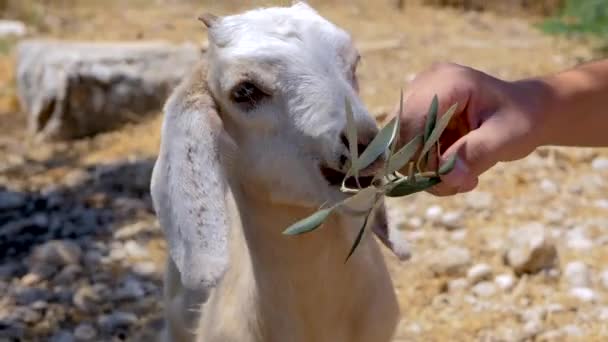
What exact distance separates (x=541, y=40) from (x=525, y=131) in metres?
5.68

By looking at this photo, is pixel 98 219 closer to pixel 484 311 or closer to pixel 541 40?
pixel 484 311

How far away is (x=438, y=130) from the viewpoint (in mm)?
2109

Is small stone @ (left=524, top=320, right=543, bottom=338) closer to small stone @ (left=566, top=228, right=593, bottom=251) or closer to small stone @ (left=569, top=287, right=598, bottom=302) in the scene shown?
small stone @ (left=569, top=287, right=598, bottom=302)

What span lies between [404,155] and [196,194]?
0.64 meters

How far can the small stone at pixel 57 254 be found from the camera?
448cm

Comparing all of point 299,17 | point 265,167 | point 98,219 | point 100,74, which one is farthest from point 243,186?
point 100,74

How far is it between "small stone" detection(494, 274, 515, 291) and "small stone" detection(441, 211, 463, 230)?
0.50 m

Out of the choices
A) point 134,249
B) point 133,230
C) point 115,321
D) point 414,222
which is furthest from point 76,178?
point 414,222

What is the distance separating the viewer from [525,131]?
7.40 ft

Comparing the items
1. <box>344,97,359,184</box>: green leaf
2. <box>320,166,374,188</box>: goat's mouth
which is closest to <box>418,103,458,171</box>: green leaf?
<box>344,97,359,184</box>: green leaf

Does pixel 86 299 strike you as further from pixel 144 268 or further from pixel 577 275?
pixel 577 275

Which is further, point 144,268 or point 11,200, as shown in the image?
point 11,200

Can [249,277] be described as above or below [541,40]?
above

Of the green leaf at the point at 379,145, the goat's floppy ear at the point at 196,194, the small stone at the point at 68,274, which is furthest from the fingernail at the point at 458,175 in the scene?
the small stone at the point at 68,274
